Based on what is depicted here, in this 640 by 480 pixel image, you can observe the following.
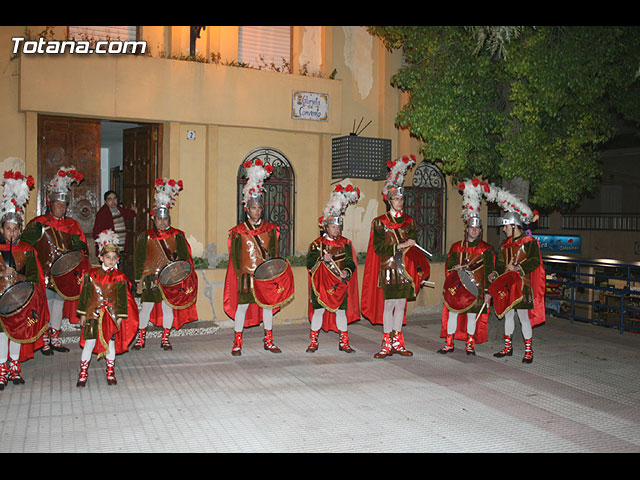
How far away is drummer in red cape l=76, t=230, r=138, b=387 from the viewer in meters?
6.45

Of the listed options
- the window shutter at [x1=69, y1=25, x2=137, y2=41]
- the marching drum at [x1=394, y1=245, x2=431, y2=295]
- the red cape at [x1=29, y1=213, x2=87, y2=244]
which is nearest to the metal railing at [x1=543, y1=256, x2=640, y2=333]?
the marching drum at [x1=394, y1=245, x2=431, y2=295]

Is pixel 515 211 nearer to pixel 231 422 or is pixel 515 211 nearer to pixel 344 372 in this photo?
pixel 344 372

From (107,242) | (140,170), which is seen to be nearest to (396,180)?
(107,242)

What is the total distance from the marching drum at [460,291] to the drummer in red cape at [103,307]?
4.21m

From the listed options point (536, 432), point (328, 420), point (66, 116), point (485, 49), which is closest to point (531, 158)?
point (485, 49)

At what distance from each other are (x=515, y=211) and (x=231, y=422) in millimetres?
4760

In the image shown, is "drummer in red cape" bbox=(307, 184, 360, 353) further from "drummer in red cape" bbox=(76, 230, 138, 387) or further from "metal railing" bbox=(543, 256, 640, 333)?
"metal railing" bbox=(543, 256, 640, 333)

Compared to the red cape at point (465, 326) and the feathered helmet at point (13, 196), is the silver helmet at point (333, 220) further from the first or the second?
the feathered helmet at point (13, 196)

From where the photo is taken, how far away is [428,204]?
12.9 meters

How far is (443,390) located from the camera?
261 inches

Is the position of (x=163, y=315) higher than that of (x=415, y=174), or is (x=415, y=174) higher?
(x=415, y=174)

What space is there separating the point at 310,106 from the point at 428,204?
3.39 meters

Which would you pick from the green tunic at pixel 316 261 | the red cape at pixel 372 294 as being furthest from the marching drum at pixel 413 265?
the green tunic at pixel 316 261

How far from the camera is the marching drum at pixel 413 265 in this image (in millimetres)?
8117
